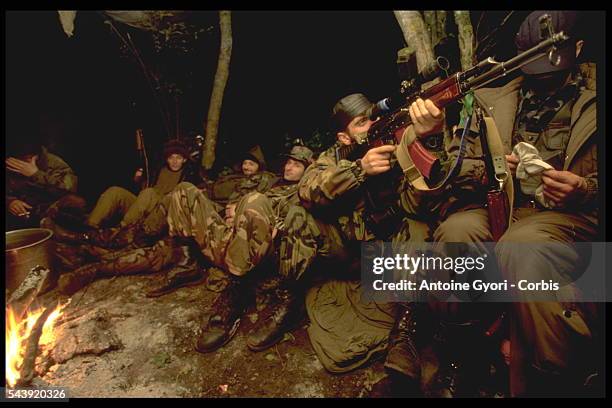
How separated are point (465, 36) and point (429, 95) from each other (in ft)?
5.99

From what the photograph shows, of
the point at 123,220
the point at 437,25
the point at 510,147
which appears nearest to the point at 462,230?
the point at 510,147

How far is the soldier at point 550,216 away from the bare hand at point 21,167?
5.48 meters

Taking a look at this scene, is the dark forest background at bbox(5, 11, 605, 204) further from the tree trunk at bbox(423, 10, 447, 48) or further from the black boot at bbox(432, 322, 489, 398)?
the black boot at bbox(432, 322, 489, 398)

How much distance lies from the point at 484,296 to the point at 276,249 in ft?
5.56

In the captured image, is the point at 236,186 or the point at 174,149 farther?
the point at 174,149

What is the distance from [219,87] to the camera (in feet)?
18.5

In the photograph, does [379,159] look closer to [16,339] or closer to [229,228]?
[229,228]

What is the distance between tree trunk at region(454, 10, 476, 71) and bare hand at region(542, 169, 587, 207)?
199 centimetres

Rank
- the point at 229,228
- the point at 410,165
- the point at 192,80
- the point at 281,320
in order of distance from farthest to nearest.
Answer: the point at 192,80
the point at 229,228
the point at 281,320
the point at 410,165

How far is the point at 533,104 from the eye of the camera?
7.93ft

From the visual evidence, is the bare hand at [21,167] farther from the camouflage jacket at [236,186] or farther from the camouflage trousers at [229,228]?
the camouflage trousers at [229,228]

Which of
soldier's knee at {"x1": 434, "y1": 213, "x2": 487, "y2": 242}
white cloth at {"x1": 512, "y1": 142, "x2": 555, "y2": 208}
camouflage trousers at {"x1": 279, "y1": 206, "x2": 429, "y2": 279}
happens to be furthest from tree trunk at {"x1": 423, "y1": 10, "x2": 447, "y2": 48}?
soldier's knee at {"x1": 434, "y1": 213, "x2": 487, "y2": 242}
